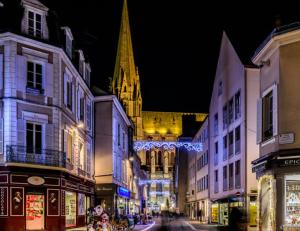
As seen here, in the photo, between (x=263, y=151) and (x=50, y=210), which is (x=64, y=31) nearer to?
(x=50, y=210)

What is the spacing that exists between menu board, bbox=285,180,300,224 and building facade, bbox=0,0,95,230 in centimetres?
1374

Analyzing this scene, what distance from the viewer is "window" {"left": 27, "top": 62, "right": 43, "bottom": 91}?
29.9m

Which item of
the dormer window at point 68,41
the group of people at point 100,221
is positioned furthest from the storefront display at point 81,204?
the group of people at point 100,221

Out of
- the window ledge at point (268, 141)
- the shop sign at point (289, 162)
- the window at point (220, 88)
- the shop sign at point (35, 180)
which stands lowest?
the shop sign at point (35, 180)

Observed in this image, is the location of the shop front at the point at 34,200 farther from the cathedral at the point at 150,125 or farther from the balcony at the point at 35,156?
the cathedral at the point at 150,125

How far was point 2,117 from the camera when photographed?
2866 cm

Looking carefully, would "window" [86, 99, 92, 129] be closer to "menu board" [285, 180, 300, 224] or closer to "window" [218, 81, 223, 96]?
"window" [218, 81, 223, 96]

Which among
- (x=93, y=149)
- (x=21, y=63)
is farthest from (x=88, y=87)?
(x=21, y=63)

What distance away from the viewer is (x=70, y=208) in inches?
Answer: 1374

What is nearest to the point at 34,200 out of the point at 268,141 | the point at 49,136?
the point at 49,136

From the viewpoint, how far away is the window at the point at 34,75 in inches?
1176

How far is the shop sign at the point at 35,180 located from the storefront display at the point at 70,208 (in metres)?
3.42

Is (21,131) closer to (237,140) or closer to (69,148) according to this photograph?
(69,148)

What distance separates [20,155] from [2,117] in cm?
223
